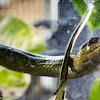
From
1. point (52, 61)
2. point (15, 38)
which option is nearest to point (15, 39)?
point (15, 38)

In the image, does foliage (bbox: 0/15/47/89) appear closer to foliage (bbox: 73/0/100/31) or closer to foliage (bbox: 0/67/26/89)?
foliage (bbox: 0/67/26/89)

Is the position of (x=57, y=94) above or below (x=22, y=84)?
above

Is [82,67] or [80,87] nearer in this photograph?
[82,67]

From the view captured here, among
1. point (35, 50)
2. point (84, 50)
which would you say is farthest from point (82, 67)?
point (35, 50)

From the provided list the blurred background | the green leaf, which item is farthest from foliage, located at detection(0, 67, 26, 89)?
the green leaf

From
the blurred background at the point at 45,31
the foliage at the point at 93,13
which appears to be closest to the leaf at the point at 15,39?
the blurred background at the point at 45,31

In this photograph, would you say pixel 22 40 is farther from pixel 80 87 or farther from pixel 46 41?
pixel 80 87

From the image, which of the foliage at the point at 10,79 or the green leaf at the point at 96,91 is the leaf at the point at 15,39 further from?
the green leaf at the point at 96,91
